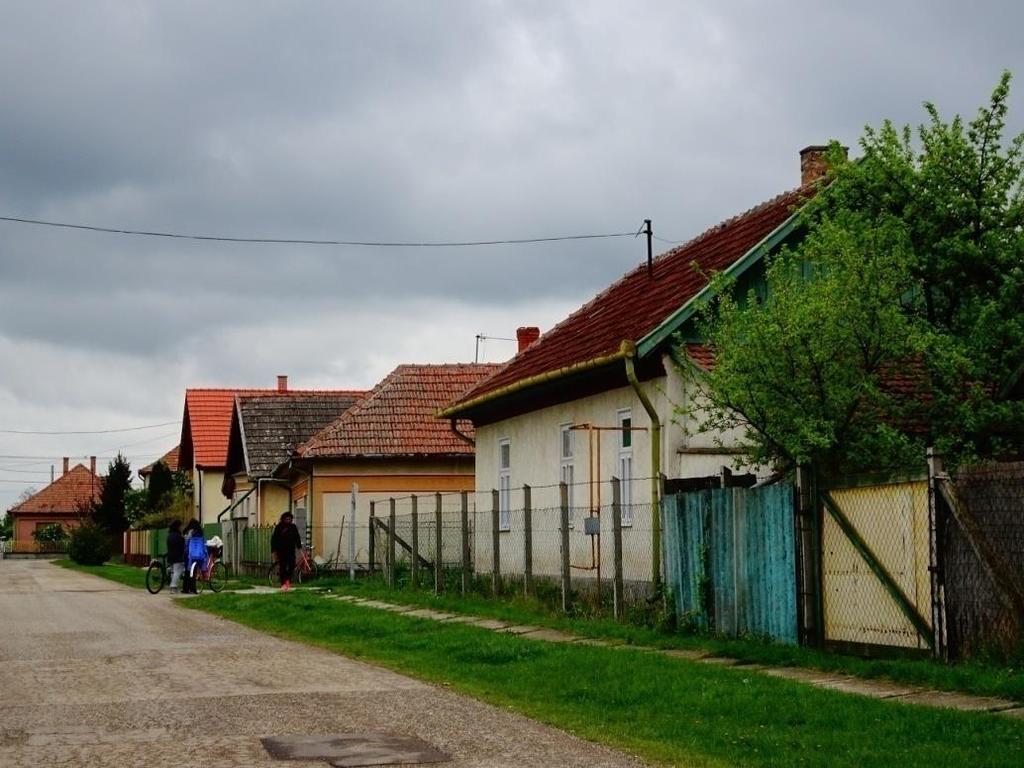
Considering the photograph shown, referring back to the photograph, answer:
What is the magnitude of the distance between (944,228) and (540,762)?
10.6 meters

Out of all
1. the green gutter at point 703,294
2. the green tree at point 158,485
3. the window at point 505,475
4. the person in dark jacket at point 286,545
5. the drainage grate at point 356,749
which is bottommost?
the drainage grate at point 356,749

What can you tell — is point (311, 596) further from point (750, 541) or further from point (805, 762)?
point (805, 762)

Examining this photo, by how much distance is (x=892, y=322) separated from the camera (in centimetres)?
1453

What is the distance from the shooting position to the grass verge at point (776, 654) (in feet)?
36.6

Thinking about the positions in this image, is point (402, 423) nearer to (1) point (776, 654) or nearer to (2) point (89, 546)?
(1) point (776, 654)

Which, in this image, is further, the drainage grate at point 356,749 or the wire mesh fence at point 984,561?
the wire mesh fence at point 984,561

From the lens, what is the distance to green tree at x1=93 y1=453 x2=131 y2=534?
73812 mm

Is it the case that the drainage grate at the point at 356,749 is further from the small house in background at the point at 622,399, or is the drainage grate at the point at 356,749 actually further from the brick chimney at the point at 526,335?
the brick chimney at the point at 526,335

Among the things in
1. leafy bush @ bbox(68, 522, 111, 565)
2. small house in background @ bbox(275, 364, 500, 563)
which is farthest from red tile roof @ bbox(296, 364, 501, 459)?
leafy bush @ bbox(68, 522, 111, 565)

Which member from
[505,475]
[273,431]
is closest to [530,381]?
[505,475]

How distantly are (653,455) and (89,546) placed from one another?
50284 mm

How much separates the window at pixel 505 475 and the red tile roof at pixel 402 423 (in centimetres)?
780

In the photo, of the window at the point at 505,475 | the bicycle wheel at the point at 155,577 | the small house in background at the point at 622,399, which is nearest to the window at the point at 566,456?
the small house in background at the point at 622,399

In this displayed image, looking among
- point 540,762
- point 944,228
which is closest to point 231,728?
point 540,762
